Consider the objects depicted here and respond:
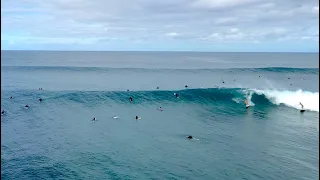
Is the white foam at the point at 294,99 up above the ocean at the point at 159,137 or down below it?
above

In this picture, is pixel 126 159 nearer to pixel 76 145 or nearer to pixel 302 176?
pixel 76 145

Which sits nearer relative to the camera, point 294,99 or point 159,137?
point 159,137

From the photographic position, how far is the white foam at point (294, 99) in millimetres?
49844

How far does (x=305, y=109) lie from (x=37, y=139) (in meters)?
40.6

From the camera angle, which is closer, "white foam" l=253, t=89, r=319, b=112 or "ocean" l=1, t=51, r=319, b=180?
"ocean" l=1, t=51, r=319, b=180

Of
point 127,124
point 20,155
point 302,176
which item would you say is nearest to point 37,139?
point 20,155

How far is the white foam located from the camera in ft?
164

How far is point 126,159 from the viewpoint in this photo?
88.2 feet

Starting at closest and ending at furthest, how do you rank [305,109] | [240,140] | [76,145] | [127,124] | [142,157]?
[142,157] → [76,145] → [240,140] → [127,124] → [305,109]

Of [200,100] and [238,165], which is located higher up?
[200,100]

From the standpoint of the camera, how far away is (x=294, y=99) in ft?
174

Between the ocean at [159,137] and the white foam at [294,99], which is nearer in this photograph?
the ocean at [159,137]

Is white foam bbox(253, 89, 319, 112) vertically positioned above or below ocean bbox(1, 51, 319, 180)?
above

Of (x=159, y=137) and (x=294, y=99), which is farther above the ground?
(x=294, y=99)
